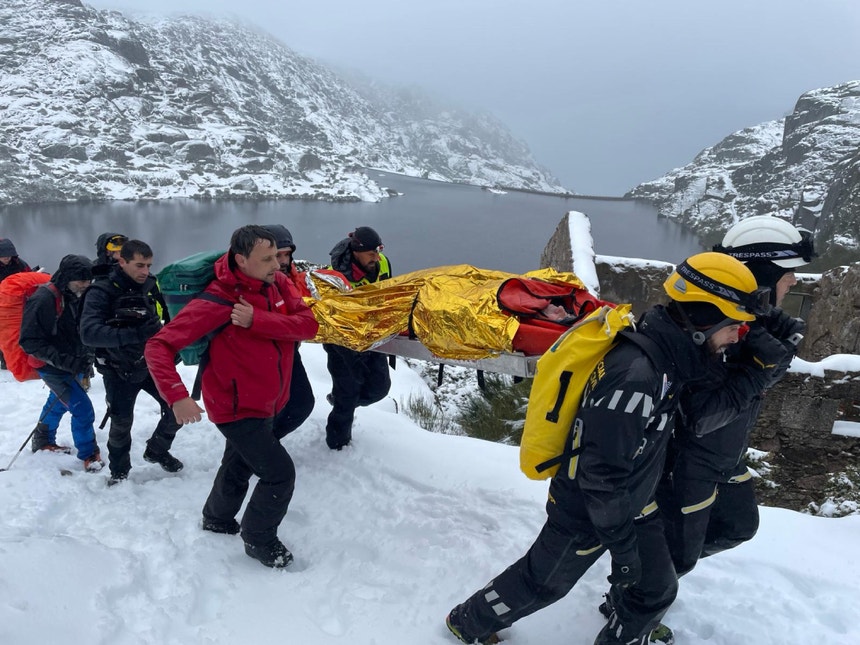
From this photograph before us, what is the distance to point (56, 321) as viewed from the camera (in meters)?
3.47

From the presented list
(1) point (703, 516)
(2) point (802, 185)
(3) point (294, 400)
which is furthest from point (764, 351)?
(2) point (802, 185)

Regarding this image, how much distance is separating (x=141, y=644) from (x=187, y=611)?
255 millimetres

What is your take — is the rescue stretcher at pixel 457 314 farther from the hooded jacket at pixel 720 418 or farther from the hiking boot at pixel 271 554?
the hiking boot at pixel 271 554

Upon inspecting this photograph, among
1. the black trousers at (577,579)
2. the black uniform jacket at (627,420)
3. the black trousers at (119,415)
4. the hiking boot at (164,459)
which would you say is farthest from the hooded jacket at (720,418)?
the hiking boot at (164,459)

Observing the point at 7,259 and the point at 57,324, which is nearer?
the point at 57,324

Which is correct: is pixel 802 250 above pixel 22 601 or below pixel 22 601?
above

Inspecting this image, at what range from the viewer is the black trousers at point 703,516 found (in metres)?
2.00

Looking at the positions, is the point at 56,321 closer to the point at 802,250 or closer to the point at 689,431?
the point at 689,431

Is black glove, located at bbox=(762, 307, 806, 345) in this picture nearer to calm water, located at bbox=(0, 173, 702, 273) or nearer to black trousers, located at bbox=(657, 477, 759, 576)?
black trousers, located at bbox=(657, 477, 759, 576)

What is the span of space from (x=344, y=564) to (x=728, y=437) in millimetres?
2026

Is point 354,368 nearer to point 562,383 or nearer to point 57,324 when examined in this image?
point 57,324

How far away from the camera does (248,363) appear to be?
2443mm

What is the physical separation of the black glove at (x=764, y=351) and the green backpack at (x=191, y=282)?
2237 mm

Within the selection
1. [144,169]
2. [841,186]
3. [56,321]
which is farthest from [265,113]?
[56,321]
